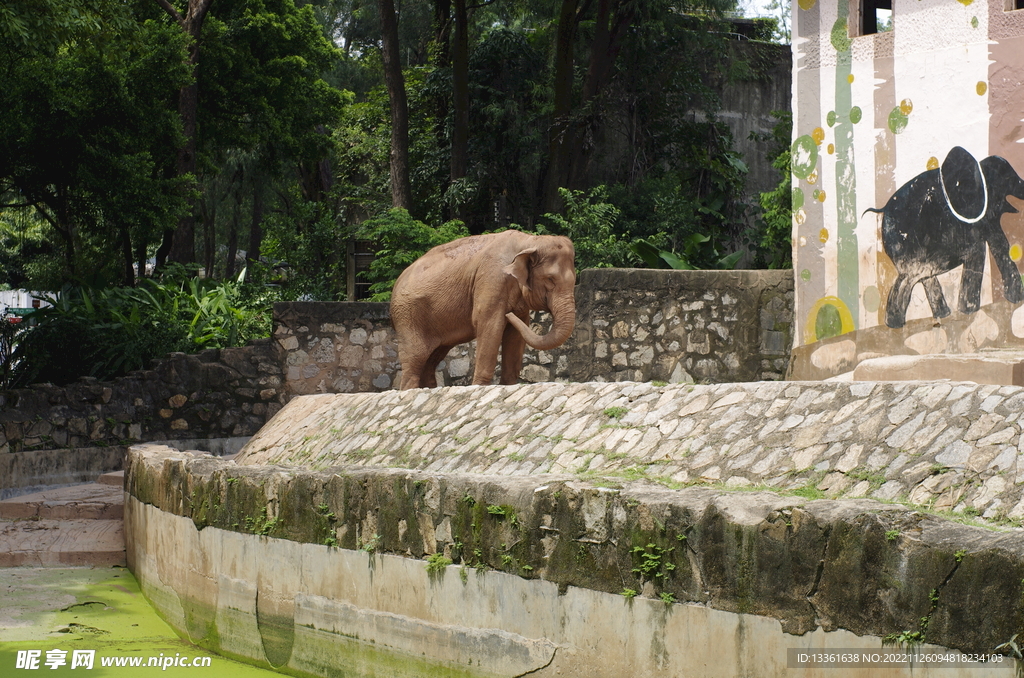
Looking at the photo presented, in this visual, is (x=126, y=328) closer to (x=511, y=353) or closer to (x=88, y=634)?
(x=511, y=353)

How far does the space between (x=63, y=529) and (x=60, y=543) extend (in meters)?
0.48

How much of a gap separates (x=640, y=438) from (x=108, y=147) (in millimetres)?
10123

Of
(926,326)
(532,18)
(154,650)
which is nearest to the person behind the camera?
(154,650)

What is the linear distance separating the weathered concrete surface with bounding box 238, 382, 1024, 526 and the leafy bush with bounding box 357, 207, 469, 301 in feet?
24.9

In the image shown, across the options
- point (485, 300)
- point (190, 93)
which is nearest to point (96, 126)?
point (190, 93)

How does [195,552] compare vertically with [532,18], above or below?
below

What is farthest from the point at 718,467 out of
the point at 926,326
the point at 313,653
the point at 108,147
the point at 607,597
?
the point at 108,147

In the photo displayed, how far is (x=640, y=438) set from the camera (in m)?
5.73

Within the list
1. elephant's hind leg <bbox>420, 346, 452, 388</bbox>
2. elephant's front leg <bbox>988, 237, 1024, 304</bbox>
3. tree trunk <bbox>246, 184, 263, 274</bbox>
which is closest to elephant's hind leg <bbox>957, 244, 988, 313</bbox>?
elephant's front leg <bbox>988, 237, 1024, 304</bbox>

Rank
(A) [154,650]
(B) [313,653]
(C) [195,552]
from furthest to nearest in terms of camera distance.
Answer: (C) [195,552], (A) [154,650], (B) [313,653]

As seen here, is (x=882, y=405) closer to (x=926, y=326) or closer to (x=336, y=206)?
(x=926, y=326)

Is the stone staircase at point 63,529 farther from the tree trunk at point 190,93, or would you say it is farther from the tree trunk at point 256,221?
the tree trunk at point 256,221

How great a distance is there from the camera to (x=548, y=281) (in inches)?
335

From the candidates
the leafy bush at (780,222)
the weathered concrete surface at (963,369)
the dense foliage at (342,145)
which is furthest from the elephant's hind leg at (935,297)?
the dense foliage at (342,145)
